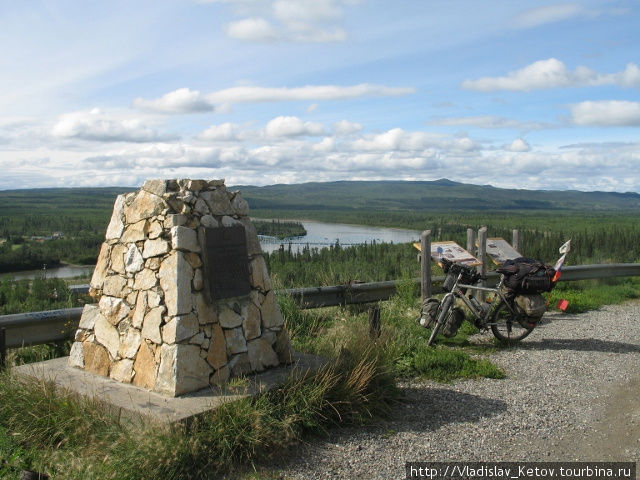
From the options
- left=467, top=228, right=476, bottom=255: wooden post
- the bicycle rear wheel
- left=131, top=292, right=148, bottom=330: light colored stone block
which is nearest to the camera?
left=131, top=292, right=148, bottom=330: light colored stone block

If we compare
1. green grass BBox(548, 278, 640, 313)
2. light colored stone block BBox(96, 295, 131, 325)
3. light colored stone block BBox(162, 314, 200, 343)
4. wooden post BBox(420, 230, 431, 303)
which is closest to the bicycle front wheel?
wooden post BBox(420, 230, 431, 303)

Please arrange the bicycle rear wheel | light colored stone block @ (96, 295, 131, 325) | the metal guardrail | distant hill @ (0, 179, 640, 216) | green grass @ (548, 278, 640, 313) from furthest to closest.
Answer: distant hill @ (0, 179, 640, 216)
green grass @ (548, 278, 640, 313)
the bicycle rear wheel
the metal guardrail
light colored stone block @ (96, 295, 131, 325)

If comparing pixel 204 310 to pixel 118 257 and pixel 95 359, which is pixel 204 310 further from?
pixel 95 359

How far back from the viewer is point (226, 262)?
5617 millimetres

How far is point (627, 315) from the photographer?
10.6 metres

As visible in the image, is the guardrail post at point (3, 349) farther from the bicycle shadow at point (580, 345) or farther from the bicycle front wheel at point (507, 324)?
the bicycle shadow at point (580, 345)

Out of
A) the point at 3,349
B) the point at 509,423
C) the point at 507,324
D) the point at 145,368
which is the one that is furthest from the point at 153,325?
the point at 507,324

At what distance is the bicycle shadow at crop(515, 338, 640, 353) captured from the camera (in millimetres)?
8141

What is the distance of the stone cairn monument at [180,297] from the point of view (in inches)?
206

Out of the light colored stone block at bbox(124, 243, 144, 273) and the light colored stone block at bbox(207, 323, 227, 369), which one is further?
the light colored stone block at bbox(124, 243, 144, 273)

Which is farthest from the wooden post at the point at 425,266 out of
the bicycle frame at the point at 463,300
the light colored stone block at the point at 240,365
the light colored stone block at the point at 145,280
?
the light colored stone block at the point at 145,280

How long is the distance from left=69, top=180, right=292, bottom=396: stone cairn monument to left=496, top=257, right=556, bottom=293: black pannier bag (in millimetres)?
3649

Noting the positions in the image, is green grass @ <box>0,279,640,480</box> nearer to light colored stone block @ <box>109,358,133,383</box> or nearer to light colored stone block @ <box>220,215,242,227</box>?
light colored stone block @ <box>109,358,133,383</box>

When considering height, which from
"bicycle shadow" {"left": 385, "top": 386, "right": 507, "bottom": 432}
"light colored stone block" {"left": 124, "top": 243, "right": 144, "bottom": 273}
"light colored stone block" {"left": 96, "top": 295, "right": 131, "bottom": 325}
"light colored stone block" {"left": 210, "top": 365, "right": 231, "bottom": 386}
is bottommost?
"bicycle shadow" {"left": 385, "top": 386, "right": 507, "bottom": 432}
